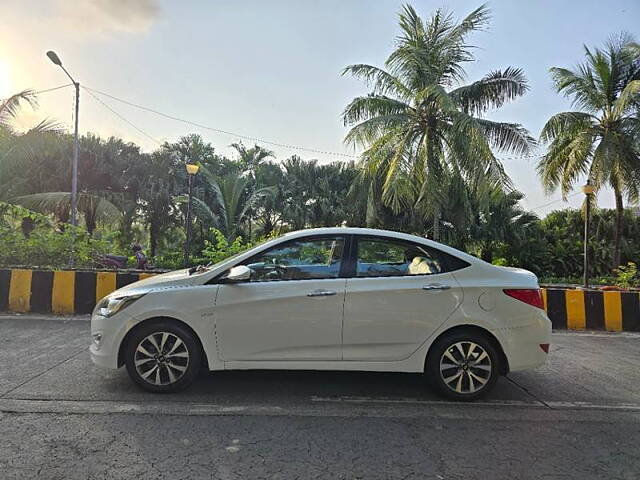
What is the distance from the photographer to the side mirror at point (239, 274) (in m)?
4.04

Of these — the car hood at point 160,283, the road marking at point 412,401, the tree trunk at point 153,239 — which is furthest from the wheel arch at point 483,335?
the tree trunk at point 153,239

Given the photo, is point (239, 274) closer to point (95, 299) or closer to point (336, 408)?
point (336, 408)

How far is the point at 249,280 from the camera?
409 cm

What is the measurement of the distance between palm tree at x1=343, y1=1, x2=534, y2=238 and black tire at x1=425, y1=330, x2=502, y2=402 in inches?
426

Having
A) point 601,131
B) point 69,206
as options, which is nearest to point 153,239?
point 69,206

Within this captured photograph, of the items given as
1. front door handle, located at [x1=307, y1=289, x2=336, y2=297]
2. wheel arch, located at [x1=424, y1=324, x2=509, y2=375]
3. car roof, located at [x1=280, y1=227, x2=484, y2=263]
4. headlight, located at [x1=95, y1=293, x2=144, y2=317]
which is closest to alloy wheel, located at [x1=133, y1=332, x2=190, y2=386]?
headlight, located at [x1=95, y1=293, x2=144, y2=317]

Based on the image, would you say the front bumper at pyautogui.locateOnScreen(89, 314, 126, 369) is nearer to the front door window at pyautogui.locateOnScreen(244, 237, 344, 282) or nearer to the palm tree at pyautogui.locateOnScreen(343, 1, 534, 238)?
the front door window at pyautogui.locateOnScreen(244, 237, 344, 282)

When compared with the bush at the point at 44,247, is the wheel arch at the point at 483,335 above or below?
below

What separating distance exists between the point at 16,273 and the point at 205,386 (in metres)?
5.19

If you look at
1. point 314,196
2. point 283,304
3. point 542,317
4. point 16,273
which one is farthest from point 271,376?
point 314,196

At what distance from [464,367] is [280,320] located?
1677 mm

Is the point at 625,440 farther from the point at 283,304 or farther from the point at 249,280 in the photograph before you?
the point at 249,280

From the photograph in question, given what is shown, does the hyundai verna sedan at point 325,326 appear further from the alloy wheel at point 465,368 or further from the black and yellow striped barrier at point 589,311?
the black and yellow striped barrier at point 589,311

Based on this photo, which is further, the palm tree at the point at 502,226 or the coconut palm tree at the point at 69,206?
the palm tree at the point at 502,226
